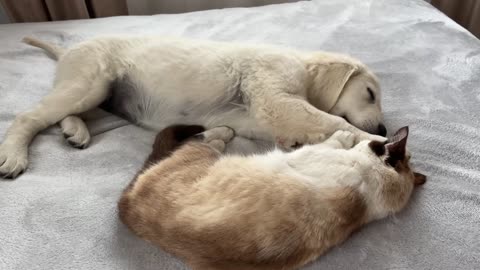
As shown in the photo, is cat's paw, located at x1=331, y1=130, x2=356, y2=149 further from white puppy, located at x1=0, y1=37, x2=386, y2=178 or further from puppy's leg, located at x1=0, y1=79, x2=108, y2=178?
puppy's leg, located at x1=0, y1=79, x2=108, y2=178

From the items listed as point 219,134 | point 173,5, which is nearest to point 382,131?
point 219,134

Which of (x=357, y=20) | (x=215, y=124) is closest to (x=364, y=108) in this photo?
(x=215, y=124)

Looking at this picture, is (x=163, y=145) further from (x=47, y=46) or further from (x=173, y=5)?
(x=173, y=5)

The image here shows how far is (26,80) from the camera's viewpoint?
1.80 meters

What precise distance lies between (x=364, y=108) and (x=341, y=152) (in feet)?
1.37

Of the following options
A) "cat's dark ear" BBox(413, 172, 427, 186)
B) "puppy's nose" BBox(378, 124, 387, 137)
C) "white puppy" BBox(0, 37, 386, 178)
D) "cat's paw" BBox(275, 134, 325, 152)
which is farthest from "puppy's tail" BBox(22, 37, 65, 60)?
"cat's dark ear" BBox(413, 172, 427, 186)

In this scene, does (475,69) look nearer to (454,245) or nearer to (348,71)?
(348,71)

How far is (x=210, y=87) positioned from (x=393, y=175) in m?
0.79

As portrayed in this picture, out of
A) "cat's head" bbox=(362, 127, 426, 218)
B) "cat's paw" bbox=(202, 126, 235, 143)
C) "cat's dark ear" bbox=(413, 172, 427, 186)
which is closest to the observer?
"cat's head" bbox=(362, 127, 426, 218)

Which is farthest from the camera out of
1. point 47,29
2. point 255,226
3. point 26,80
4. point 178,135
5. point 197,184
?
point 47,29

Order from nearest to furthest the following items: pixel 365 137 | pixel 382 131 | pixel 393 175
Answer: pixel 393 175
pixel 365 137
pixel 382 131

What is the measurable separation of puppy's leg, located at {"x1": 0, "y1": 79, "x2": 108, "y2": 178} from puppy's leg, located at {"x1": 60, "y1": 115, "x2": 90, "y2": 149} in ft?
0.10

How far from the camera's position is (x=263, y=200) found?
3.58ft

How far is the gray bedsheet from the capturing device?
1095 mm
